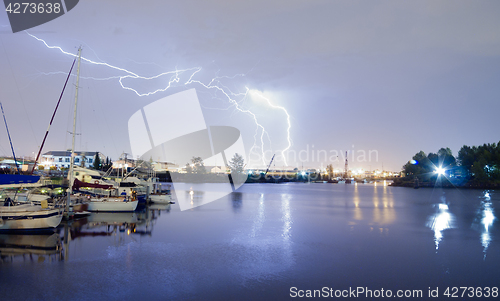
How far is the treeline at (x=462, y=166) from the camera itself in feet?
370

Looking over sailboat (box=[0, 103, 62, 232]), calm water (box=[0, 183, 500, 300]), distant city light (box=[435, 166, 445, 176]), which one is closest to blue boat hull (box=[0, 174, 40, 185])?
sailboat (box=[0, 103, 62, 232])

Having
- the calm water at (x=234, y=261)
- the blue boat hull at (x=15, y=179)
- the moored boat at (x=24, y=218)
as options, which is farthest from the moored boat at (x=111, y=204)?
the moored boat at (x=24, y=218)

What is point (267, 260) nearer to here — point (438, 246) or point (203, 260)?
point (203, 260)

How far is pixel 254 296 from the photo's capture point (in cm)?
1225

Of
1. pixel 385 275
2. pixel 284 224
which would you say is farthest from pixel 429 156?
pixel 385 275

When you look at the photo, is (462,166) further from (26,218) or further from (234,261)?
(26,218)

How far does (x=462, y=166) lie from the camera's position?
432 feet

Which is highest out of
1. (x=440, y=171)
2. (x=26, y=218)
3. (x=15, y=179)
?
(x=440, y=171)

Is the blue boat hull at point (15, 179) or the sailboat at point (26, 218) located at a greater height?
the blue boat hull at point (15, 179)

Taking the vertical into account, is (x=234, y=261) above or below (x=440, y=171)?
below

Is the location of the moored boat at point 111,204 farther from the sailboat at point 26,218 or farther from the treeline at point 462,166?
the treeline at point 462,166

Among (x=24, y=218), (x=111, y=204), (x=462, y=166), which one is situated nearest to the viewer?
(x=24, y=218)

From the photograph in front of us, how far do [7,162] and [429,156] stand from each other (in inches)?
6437

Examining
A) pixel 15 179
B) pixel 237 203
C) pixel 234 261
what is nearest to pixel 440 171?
pixel 237 203
